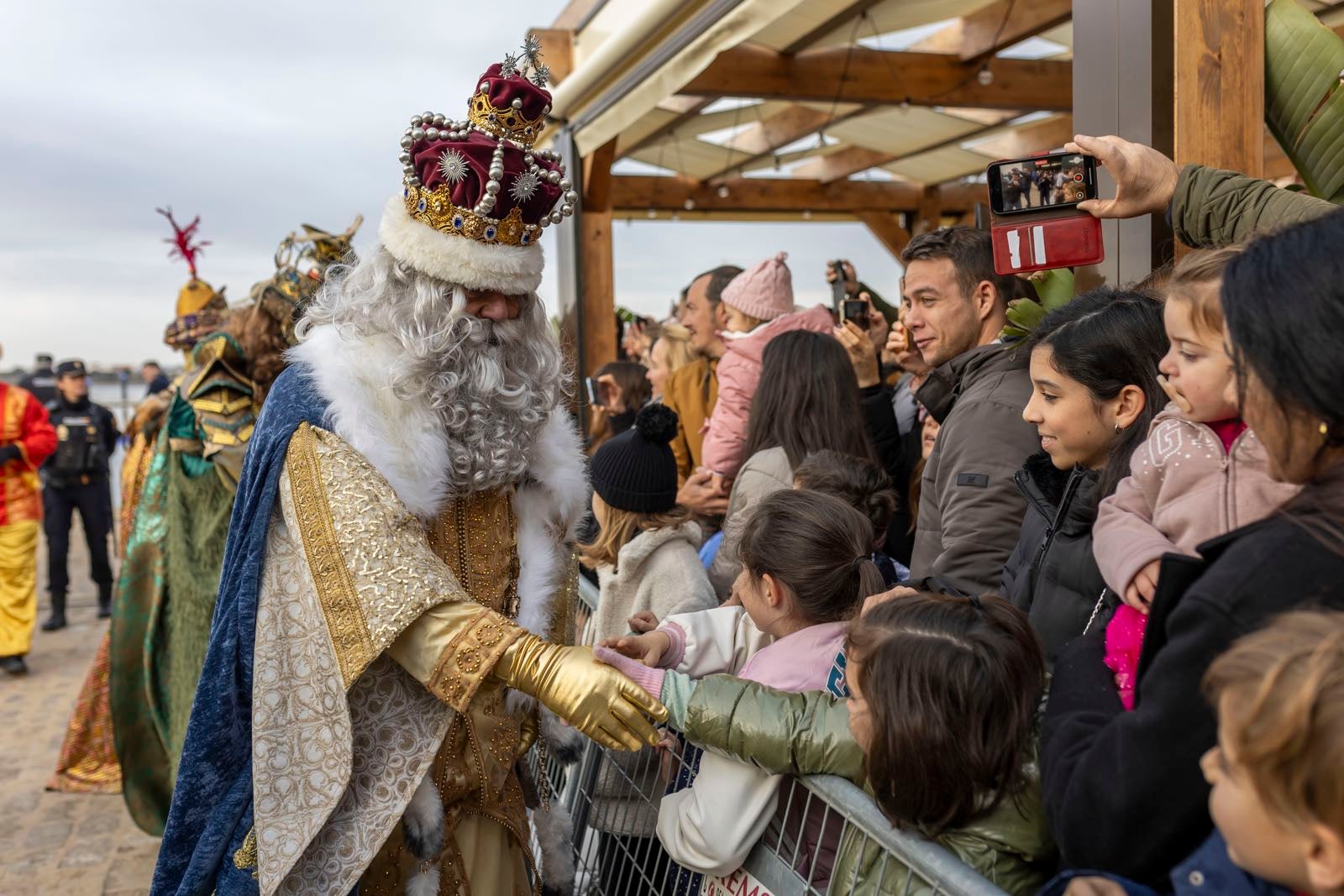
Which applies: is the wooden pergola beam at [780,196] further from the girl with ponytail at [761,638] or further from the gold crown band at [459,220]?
the girl with ponytail at [761,638]

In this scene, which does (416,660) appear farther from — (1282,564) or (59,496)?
(59,496)

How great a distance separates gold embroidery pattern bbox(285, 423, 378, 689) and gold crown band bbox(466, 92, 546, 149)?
719mm

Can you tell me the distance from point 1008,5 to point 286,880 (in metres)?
5.51

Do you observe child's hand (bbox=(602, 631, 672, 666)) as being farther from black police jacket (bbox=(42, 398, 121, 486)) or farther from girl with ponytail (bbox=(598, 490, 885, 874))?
black police jacket (bbox=(42, 398, 121, 486))

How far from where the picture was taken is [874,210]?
1076cm

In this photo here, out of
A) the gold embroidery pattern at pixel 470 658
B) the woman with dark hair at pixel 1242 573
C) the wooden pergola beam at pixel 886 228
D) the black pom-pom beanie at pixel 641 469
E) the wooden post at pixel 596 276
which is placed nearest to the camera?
the woman with dark hair at pixel 1242 573

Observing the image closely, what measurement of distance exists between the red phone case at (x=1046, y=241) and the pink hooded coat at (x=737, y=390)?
67.2 inches

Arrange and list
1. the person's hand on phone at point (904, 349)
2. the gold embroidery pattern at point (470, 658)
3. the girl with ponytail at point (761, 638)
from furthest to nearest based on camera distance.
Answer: the person's hand on phone at point (904, 349)
the gold embroidery pattern at point (470, 658)
the girl with ponytail at point (761, 638)

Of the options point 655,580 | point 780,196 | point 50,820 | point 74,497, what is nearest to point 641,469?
point 655,580

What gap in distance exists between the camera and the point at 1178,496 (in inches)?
60.0

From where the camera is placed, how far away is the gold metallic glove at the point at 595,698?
1.84 m

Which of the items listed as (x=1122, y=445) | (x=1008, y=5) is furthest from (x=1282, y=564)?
(x=1008, y=5)

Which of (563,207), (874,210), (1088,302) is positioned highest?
(874,210)

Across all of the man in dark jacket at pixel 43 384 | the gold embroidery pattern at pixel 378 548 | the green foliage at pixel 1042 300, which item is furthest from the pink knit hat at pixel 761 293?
the man in dark jacket at pixel 43 384
